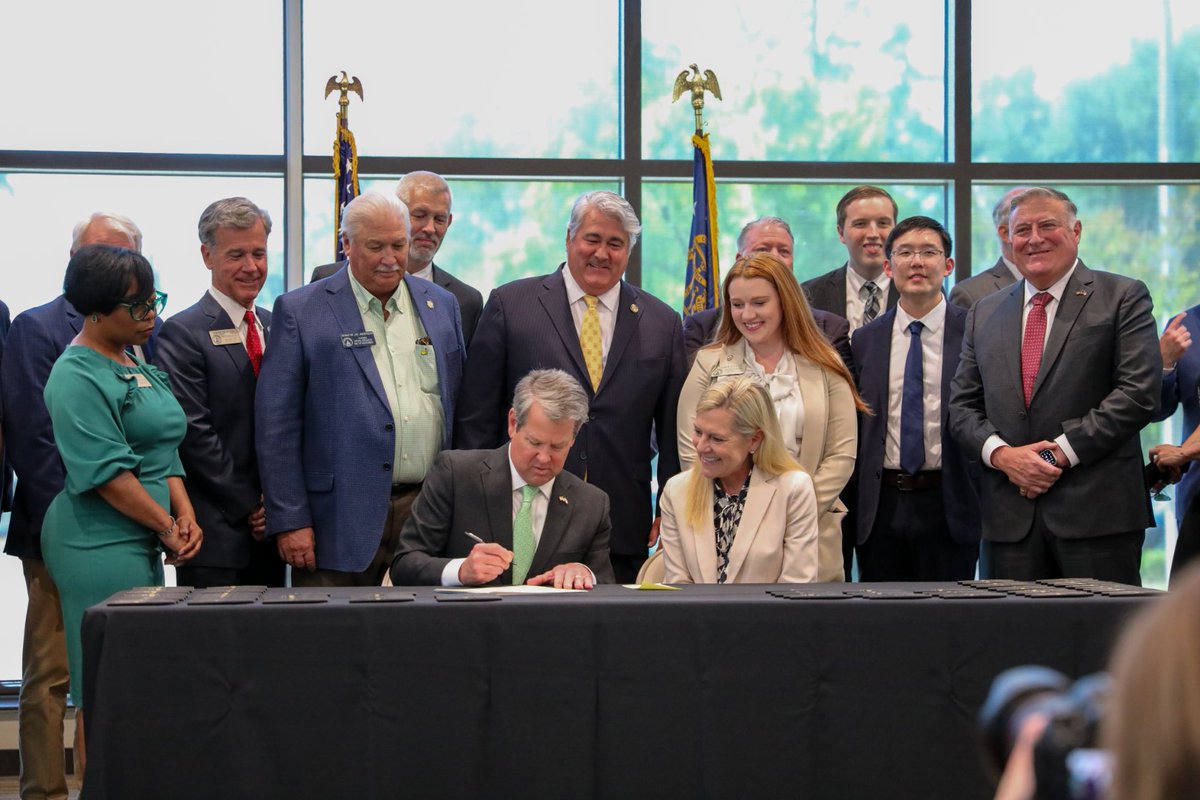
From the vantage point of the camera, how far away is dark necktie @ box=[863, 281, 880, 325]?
503 centimetres

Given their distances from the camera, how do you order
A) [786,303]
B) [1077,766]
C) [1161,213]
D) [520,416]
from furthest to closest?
[1161,213], [786,303], [520,416], [1077,766]

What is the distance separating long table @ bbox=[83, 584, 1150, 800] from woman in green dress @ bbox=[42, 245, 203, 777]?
0.69m

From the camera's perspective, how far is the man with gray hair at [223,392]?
155 inches

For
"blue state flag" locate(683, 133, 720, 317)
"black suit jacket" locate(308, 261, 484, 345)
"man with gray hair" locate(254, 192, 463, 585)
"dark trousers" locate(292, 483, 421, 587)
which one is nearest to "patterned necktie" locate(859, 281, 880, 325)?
"blue state flag" locate(683, 133, 720, 317)

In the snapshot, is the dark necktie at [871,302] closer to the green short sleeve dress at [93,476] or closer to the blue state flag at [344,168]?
the blue state flag at [344,168]

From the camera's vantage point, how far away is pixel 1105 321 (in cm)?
412

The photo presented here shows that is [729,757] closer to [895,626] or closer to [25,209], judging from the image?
[895,626]

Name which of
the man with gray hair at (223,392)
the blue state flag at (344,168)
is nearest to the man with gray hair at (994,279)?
the blue state flag at (344,168)

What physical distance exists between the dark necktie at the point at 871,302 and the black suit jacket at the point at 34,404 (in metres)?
2.56

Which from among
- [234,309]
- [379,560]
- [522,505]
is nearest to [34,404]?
[234,309]

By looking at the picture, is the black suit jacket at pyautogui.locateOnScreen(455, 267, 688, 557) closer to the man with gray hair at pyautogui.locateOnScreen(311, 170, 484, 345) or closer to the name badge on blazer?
the name badge on blazer

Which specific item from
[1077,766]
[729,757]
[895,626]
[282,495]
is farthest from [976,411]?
[1077,766]

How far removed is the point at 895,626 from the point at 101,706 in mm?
1677

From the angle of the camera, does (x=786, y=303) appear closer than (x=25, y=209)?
Yes
